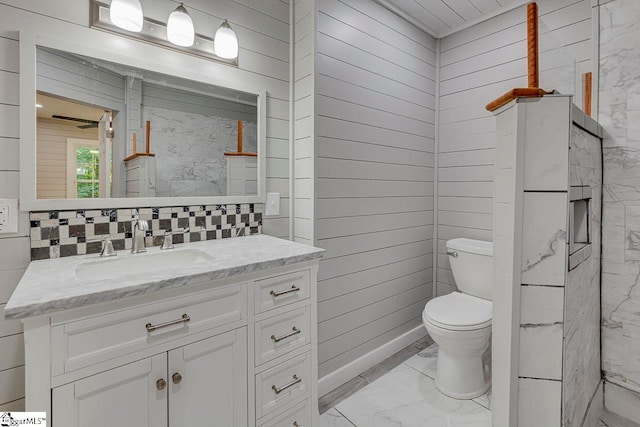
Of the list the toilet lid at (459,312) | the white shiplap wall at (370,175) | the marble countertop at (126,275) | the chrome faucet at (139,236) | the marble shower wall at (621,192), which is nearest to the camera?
the marble countertop at (126,275)

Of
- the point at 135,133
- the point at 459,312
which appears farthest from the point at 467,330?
the point at 135,133

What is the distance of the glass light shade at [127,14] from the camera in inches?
52.8

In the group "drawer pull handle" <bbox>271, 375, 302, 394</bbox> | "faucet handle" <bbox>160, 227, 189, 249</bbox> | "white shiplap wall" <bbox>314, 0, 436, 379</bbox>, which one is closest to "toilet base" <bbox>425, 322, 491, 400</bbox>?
"white shiplap wall" <bbox>314, 0, 436, 379</bbox>

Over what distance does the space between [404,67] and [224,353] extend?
7.46ft

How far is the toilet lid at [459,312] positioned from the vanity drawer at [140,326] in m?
1.22

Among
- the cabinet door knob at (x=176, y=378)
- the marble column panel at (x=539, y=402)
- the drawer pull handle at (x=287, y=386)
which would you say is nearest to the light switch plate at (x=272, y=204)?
the drawer pull handle at (x=287, y=386)

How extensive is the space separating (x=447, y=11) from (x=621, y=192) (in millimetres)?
1641

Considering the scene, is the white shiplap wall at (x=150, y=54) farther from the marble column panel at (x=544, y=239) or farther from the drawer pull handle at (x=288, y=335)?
the marble column panel at (x=544, y=239)

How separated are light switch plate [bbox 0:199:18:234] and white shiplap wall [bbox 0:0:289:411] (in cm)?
2

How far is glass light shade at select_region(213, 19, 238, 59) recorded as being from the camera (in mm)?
1641

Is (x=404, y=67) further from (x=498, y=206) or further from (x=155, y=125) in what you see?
(x=155, y=125)

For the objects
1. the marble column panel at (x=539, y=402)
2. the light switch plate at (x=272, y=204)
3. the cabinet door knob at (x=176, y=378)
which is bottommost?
the marble column panel at (x=539, y=402)

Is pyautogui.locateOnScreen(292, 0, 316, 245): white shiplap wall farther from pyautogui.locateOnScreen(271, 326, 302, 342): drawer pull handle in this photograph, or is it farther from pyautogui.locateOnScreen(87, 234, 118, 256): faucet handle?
pyautogui.locateOnScreen(87, 234, 118, 256): faucet handle

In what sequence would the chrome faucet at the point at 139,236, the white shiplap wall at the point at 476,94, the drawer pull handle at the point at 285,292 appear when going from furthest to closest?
the white shiplap wall at the point at 476,94
the chrome faucet at the point at 139,236
the drawer pull handle at the point at 285,292
